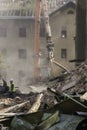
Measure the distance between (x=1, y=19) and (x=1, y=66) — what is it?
6.63 metres

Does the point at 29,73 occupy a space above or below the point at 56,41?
below

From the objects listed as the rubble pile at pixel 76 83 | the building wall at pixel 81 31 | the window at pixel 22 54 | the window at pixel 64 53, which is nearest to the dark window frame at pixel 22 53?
the window at pixel 22 54

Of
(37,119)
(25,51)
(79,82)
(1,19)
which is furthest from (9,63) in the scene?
(37,119)

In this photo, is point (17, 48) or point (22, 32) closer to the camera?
point (22, 32)

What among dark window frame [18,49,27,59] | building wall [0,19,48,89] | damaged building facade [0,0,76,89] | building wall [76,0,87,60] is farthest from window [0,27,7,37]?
building wall [76,0,87,60]

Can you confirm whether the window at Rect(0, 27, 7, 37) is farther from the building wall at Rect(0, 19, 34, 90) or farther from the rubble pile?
the rubble pile

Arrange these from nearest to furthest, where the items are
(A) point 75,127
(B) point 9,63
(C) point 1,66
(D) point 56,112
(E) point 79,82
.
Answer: (A) point 75,127
(D) point 56,112
(E) point 79,82
(C) point 1,66
(B) point 9,63

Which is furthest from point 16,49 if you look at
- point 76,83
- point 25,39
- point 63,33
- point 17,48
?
point 76,83

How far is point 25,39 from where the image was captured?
4503cm

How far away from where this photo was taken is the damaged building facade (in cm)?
4306

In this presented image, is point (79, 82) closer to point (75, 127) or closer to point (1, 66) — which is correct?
point (75, 127)

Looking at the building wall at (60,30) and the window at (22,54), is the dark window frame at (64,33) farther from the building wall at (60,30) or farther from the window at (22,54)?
the window at (22,54)

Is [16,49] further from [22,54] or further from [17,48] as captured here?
[22,54]

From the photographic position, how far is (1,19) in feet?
151
